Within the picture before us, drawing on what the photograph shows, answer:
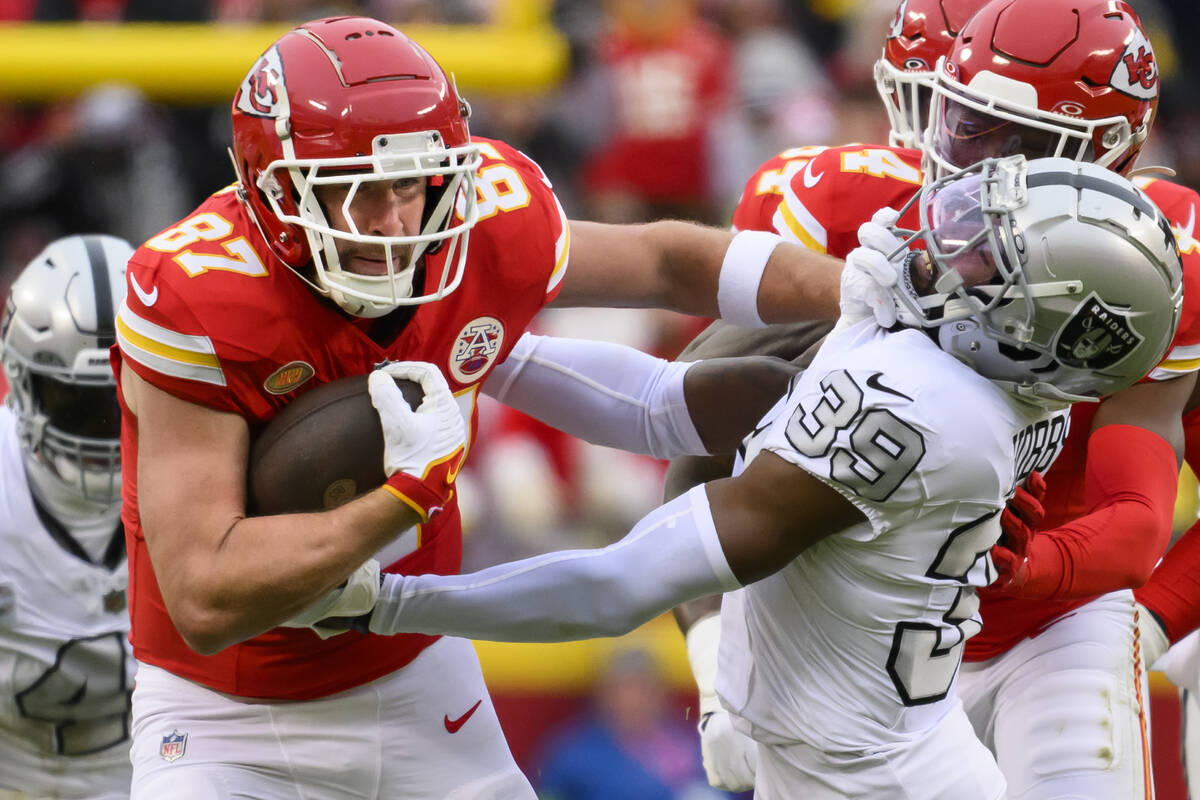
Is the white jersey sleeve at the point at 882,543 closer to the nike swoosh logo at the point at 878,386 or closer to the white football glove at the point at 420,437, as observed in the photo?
the nike swoosh logo at the point at 878,386

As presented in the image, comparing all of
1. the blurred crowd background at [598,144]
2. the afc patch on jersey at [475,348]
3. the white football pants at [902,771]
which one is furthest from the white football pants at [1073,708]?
the blurred crowd background at [598,144]

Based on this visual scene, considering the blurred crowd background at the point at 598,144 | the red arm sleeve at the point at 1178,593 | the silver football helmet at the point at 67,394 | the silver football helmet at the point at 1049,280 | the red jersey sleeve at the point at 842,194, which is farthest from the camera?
the blurred crowd background at the point at 598,144

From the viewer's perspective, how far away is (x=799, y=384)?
2484 millimetres

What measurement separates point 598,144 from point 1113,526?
181 inches

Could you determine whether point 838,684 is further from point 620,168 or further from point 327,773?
point 620,168

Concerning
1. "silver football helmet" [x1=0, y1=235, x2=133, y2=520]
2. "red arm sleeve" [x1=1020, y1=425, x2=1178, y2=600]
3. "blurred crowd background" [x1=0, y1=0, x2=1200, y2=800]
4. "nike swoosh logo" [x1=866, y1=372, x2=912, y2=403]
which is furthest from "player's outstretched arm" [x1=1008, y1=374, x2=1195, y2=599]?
"blurred crowd background" [x1=0, y1=0, x2=1200, y2=800]

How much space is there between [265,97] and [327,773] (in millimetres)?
1152

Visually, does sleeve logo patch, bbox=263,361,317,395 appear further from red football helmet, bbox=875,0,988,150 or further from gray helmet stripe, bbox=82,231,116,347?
red football helmet, bbox=875,0,988,150

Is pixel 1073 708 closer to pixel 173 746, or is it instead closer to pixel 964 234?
pixel 964 234

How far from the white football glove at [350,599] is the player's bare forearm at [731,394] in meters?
0.83

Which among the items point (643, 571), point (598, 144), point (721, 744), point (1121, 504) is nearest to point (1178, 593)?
point (1121, 504)

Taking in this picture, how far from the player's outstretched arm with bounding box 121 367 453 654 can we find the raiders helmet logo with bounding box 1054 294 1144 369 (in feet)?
3.27

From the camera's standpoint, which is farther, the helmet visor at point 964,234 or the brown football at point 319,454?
the brown football at point 319,454

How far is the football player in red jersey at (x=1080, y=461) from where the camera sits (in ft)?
9.55
